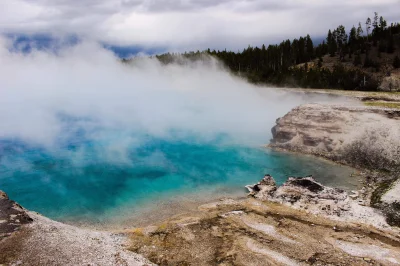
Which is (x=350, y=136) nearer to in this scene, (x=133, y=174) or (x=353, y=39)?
(x=133, y=174)

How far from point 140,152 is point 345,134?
24.2 meters

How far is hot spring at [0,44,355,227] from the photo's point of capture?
2953cm

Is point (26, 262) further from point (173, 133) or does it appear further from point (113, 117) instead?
point (113, 117)

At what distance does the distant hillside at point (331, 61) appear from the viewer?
239 ft

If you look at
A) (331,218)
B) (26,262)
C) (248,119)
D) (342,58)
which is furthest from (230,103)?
(26,262)

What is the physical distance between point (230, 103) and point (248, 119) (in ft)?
45.8

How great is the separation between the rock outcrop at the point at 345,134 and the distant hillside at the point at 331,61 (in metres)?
33.3

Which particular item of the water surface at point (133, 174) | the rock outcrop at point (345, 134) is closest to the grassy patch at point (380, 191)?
the water surface at point (133, 174)

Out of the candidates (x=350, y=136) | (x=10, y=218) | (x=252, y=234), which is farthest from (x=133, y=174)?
(x=350, y=136)

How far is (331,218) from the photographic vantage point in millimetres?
23344

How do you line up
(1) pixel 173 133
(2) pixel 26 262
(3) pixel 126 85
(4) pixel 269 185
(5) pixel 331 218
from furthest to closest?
(3) pixel 126 85, (1) pixel 173 133, (4) pixel 269 185, (5) pixel 331 218, (2) pixel 26 262

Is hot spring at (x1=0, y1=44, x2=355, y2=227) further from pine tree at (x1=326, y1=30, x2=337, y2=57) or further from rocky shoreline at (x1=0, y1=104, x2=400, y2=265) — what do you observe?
pine tree at (x1=326, y1=30, x2=337, y2=57)

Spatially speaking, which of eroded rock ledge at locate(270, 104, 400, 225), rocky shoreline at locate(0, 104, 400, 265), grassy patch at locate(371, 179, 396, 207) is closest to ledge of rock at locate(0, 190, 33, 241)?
rocky shoreline at locate(0, 104, 400, 265)

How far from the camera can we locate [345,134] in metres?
36.8
